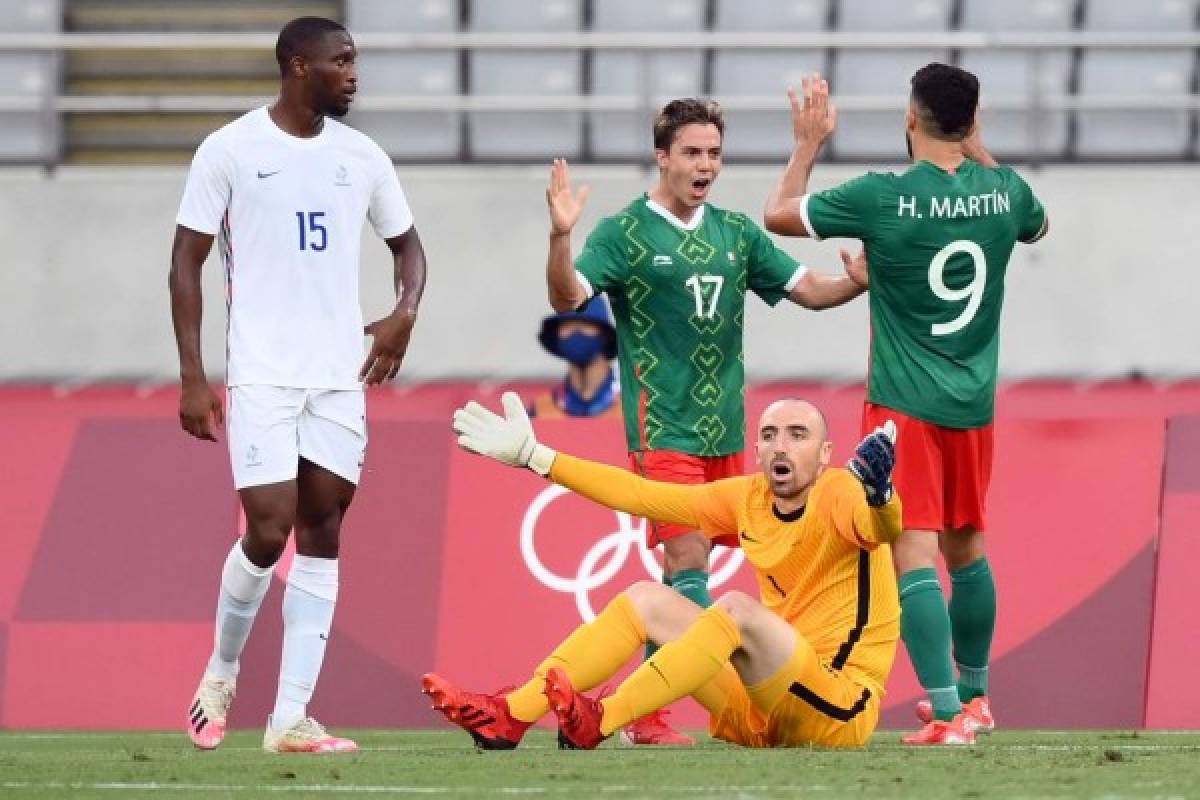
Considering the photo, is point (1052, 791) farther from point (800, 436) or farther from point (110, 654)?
point (110, 654)

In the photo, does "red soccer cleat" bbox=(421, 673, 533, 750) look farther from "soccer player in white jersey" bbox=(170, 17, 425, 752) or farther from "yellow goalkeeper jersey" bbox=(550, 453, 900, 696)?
"yellow goalkeeper jersey" bbox=(550, 453, 900, 696)

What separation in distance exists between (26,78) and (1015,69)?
6.12 metres

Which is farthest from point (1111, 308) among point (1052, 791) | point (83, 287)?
point (1052, 791)

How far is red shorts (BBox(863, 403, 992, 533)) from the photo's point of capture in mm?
9133

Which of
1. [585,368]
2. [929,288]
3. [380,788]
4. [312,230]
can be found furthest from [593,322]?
[380,788]

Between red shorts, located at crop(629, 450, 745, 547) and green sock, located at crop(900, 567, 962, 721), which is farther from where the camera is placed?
red shorts, located at crop(629, 450, 745, 547)

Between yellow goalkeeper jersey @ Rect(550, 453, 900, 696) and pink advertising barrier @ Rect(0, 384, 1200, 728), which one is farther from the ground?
yellow goalkeeper jersey @ Rect(550, 453, 900, 696)

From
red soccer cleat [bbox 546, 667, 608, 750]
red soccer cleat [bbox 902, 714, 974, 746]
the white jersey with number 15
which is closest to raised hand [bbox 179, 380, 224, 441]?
the white jersey with number 15

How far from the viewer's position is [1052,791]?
6.93 metres

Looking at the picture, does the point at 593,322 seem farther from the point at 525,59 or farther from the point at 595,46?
the point at 525,59

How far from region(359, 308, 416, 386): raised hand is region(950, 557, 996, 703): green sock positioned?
215cm

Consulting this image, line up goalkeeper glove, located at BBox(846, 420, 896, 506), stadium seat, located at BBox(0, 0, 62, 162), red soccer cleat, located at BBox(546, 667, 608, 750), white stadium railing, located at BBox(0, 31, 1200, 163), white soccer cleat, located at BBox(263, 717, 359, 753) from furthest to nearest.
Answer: stadium seat, located at BBox(0, 0, 62, 162)
white stadium railing, located at BBox(0, 31, 1200, 163)
white soccer cleat, located at BBox(263, 717, 359, 753)
red soccer cleat, located at BBox(546, 667, 608, 750)
goalkeeper glove, located at BBox(846, 420, 896, 506)

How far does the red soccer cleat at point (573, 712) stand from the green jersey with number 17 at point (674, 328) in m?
1.74

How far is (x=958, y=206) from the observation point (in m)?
9.16
